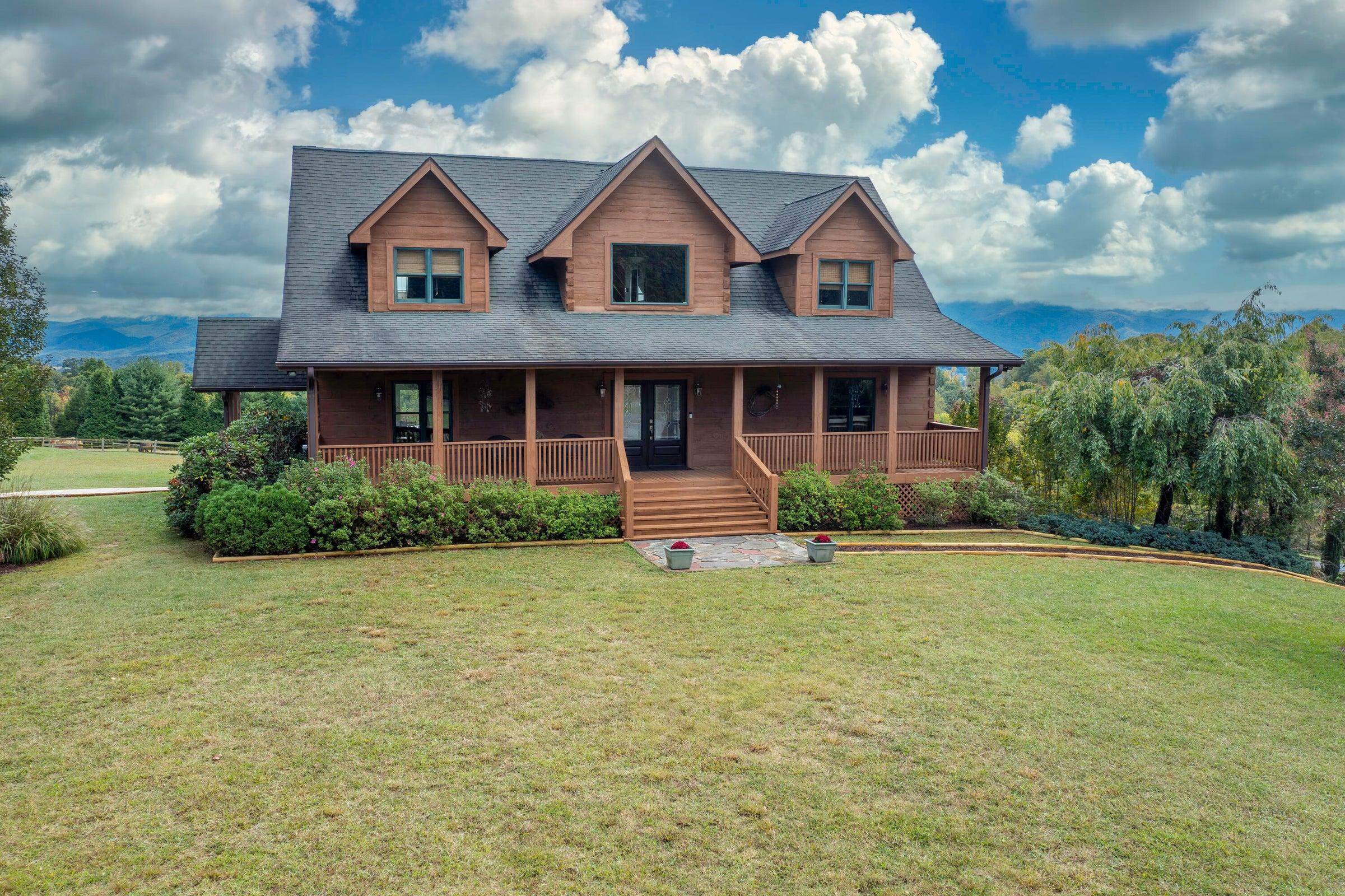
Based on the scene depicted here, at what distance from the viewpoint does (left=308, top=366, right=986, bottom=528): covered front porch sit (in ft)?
54.9

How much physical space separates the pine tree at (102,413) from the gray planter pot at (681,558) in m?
54.4

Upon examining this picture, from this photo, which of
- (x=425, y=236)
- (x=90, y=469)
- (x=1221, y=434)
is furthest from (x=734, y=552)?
(x=90, y=469)

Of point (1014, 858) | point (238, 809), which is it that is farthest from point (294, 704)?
point (1014, 858)

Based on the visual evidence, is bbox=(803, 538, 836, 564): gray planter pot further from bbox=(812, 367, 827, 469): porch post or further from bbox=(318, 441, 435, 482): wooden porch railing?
bbox=(318, 441, 435, 482): wooden porch railing

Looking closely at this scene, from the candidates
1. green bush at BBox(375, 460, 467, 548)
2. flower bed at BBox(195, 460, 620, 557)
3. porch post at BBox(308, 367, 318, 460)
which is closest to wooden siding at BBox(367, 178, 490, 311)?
porch post at BBox(308, 367, 318, 460)

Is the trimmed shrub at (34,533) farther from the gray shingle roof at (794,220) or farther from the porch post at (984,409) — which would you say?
the porch post at (984,409)

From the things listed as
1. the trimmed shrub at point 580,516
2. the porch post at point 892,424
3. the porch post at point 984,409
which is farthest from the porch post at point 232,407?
the porch post at point 984,409

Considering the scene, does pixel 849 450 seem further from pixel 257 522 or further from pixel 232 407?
pixel 232 407

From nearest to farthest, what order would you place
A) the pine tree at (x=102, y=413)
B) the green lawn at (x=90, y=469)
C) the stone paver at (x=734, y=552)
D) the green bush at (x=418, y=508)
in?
1. the stone paver at (x=734, y=552)
2. the green bush at (x=418, y=508)
3. the green lawn at (x=90, y=469)
4. the pine tree at (x=102, y=413)

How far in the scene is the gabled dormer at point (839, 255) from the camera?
20.3 meters

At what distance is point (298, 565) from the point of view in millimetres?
13672

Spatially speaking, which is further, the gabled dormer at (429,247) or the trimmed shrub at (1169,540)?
the trimmed shrub at (1169,540)

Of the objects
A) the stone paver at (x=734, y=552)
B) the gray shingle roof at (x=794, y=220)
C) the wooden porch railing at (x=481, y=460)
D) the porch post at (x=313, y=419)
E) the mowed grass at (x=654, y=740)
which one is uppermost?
the gray shingle roof at (x=794, y=220)

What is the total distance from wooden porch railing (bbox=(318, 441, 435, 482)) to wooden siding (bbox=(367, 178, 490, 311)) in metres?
3.31
